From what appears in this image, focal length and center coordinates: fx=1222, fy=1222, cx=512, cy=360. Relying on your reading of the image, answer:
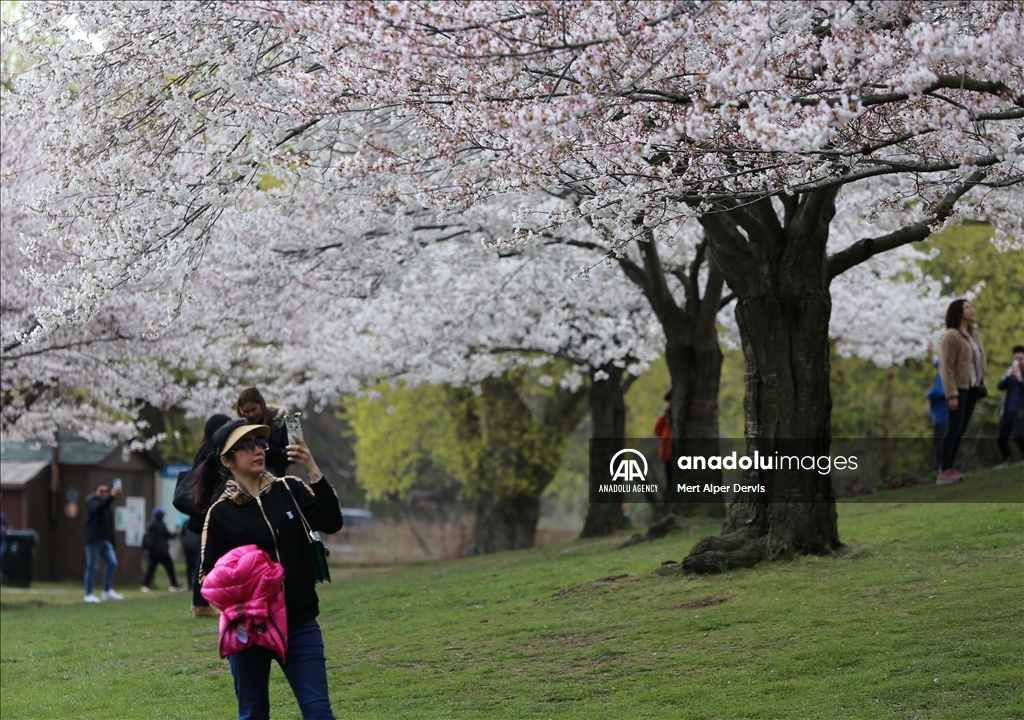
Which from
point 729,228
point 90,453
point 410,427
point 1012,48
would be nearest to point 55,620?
point 729,228

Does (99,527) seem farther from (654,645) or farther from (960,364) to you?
(960,364)

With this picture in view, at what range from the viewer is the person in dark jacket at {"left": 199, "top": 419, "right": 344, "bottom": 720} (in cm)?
551

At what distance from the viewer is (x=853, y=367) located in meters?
29.8

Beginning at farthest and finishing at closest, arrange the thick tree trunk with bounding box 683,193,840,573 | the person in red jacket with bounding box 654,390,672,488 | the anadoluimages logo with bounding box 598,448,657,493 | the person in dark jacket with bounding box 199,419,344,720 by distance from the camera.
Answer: the anadoluimages logo with bounding box 598,448,657,493
the person in red jacket with bounding box 654,390,672,488
the thick tree trunk with bounding box 683,193,840,573
the person in dark jacket with bounding box 199,419,344,720

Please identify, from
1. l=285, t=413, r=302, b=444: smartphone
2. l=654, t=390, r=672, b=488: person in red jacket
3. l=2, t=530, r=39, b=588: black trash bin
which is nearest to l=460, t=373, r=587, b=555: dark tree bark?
l=654, t=390, r=672, b=488: person in red jacket

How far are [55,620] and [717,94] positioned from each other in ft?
40.0

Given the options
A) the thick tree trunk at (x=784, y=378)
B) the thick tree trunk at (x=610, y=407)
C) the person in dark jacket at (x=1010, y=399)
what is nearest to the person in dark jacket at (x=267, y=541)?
the thick tree trunk at (x=784, y=378)

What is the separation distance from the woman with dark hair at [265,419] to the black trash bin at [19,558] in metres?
17.6

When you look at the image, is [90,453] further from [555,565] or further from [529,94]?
[529,94]

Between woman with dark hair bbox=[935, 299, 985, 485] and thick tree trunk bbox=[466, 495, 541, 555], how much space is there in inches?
587

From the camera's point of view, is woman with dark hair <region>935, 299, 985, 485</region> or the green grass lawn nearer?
the green grass lawn

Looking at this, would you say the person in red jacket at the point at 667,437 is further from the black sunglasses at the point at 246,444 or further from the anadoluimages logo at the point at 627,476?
the black sunglasses at the point at 246,444

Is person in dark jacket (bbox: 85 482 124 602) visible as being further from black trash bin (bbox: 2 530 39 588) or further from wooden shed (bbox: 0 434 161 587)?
wooden shed (bbox: 0 434 161 587)

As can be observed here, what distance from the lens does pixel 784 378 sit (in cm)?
1107
